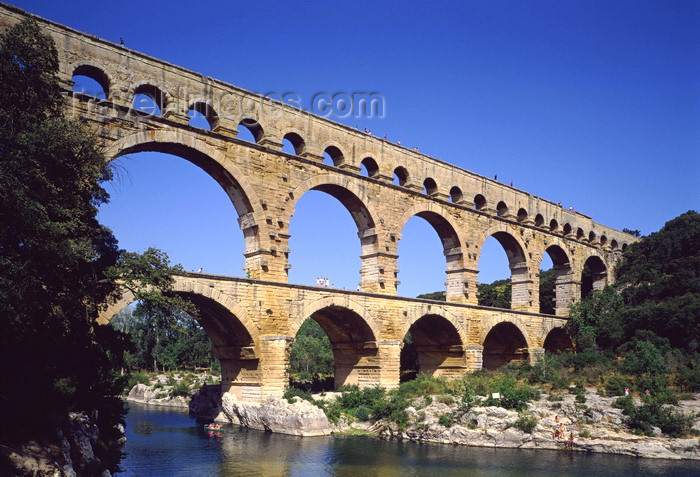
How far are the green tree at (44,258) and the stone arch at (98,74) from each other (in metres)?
4.18

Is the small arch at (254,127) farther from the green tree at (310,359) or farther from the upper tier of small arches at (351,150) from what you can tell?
the green tree at (310,359)

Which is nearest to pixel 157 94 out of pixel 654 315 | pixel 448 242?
pixel 448 242

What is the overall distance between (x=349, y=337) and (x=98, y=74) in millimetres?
13526

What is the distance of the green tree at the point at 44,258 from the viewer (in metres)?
11.4

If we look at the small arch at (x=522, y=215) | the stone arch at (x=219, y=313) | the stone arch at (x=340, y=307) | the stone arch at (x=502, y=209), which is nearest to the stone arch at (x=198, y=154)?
the stone arch at (x=219, y=313)

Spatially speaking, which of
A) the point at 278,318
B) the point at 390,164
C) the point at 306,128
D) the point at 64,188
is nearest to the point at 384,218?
the point at 390,164

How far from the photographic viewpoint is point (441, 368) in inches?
1140

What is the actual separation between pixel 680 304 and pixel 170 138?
25.1 metres

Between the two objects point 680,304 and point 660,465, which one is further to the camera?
point 680,304

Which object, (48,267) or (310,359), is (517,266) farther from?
(48,267)

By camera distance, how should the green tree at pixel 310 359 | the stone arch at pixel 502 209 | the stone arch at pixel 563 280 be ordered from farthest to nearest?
the stone arch at pixel 563 280 → the green tree at pixel 310 359 → the stone arch at pixel 502 209

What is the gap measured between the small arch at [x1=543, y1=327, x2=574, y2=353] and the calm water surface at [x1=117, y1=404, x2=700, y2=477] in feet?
57.3

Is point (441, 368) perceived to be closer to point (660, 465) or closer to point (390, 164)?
point (390, 164)

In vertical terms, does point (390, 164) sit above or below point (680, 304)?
above
